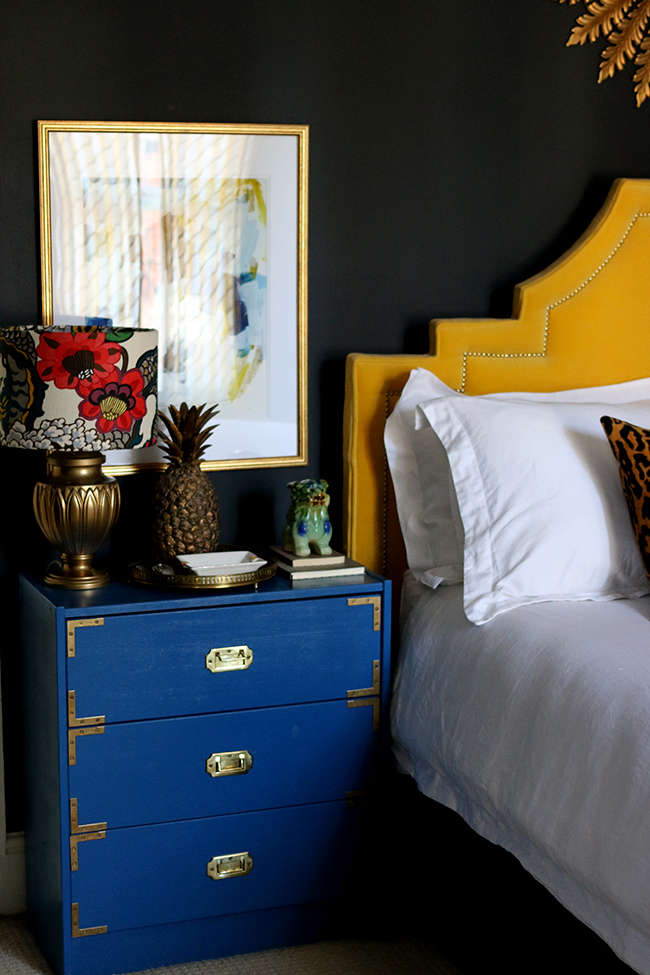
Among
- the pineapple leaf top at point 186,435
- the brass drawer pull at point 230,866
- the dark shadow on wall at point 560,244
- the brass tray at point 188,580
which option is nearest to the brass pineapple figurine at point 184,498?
the pineapple leaf top at point 186,435

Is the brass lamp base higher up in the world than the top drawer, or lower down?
higher up

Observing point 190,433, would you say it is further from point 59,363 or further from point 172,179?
point 172,179

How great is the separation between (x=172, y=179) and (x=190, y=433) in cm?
60

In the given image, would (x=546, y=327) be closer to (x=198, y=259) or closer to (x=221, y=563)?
(x=198, y=259)

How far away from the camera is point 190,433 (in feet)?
7.28

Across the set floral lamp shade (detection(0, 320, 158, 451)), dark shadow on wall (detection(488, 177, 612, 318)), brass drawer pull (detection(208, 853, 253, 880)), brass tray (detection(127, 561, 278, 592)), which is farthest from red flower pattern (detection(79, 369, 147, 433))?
dark shadow on wall (detection(488, 177, 612, 318))

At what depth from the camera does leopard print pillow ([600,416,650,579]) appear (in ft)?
6.55

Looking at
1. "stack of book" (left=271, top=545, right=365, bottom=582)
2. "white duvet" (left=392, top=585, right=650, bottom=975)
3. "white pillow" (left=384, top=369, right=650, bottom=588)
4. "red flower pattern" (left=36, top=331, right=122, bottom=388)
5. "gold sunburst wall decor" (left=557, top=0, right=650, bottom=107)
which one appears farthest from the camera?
"gold sunburst wall decor" (left=557, top=0, right=650, bottom=107)

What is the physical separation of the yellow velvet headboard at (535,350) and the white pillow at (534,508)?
24cm

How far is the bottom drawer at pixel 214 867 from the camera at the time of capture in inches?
78.5

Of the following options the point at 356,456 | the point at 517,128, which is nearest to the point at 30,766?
the point at 356,456

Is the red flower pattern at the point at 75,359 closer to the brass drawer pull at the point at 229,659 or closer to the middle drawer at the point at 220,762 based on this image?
the brass drawer pull at the point at 229,659

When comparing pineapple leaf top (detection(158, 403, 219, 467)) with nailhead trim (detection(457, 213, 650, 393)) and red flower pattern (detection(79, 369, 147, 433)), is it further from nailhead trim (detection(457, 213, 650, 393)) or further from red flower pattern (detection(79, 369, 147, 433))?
nailhead trim (detection(457, 213, 650, 393))

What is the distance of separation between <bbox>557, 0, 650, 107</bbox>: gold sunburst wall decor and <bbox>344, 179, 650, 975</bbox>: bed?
333 millimetres
